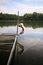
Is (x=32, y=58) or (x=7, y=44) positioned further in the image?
(x=7, y=44)

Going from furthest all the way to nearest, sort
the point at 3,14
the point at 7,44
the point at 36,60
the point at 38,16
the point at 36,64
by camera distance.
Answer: the point at 38,16 < the point at 3,14 < the point at 7,44 < the point at 36,60 < the point at 36,64

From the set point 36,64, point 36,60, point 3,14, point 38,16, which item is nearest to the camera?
point 36,64

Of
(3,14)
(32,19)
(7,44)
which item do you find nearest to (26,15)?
(32,19)

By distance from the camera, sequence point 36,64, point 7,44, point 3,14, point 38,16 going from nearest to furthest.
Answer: point 36,64 → point 7,44 → point 3,14 → point 38,16

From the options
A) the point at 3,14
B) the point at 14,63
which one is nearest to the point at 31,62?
the point at 14,63

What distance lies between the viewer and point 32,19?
123 meters

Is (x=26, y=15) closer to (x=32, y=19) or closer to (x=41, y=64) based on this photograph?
(x=32, y=19)

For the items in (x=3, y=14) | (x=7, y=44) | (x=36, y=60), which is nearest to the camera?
(x=36, y=60)

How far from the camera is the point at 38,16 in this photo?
4791 inches

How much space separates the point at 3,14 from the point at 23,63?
337 feet

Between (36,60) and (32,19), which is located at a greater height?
(36,60)

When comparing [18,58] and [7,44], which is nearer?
[18,58]

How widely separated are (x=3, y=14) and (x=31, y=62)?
102505mm

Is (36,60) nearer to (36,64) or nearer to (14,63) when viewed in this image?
(36,64)
